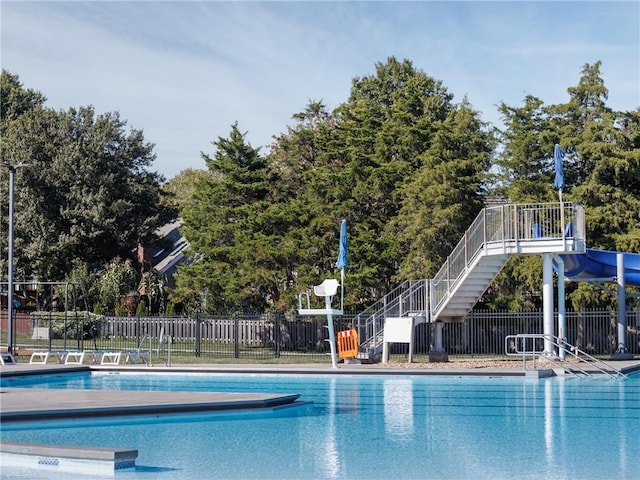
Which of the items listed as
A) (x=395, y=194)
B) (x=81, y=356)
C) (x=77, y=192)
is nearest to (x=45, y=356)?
(x=81, y=356)

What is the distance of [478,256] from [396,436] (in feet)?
51.4

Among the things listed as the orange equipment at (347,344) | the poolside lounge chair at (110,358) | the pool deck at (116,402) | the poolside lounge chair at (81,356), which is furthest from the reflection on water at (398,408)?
the poolside lounge chair at (81,356)

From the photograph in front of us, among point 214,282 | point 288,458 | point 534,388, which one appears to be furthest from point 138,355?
point 288,458

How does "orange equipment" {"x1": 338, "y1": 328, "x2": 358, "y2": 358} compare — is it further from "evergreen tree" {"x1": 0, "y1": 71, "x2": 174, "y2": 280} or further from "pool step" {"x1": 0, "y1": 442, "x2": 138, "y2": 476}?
"evergreen tree" {"x1": 0, "y1": 71, "x2": 174, "y2": 280}

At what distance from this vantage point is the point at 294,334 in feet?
139

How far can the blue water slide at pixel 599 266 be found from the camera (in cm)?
3353

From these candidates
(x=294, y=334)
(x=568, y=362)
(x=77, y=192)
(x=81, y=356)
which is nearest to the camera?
(x=568, y=362)

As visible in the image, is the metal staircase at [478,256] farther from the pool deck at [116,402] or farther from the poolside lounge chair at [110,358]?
the pool deck at [116,402]

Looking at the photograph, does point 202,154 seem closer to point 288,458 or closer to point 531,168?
point 531,168

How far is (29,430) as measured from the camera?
17625 mm

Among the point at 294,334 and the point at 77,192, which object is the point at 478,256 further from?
the point at 77,192

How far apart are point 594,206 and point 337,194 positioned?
1100 centimetres

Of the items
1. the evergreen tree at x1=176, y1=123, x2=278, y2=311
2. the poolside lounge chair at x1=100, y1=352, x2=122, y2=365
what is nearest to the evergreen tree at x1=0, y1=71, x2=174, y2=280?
the evergreen tree at x1=176, y1=123, x2=278, y2=311

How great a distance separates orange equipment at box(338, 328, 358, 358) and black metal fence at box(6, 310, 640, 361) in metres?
4.60
